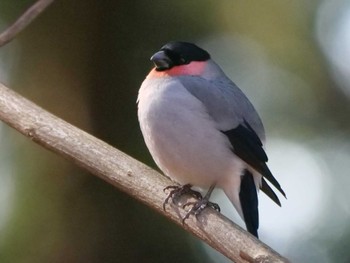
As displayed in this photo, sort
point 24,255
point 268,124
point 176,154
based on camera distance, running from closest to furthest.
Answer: point 176,154 < point 24,255 < point 268,124

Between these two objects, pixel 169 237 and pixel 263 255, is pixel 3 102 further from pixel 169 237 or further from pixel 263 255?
pixel 169 237

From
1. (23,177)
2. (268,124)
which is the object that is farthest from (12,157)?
(268,124)

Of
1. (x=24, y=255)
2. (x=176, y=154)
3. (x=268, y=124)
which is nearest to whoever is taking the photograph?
(x=176, y=154)

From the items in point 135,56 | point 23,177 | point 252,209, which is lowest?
point 23,177

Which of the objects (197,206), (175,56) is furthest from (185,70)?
(197,206)

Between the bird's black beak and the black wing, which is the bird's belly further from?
the bird's black beak

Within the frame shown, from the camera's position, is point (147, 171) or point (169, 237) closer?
point (147, 171)

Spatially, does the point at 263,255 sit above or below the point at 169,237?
above

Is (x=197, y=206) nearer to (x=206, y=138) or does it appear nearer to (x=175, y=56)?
(x=206, y=138)

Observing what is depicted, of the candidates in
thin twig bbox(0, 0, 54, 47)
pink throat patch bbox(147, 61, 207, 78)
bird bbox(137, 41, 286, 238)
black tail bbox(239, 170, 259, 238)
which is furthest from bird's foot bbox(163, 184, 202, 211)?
thin twig bbox(0, 0, 54, 47)
